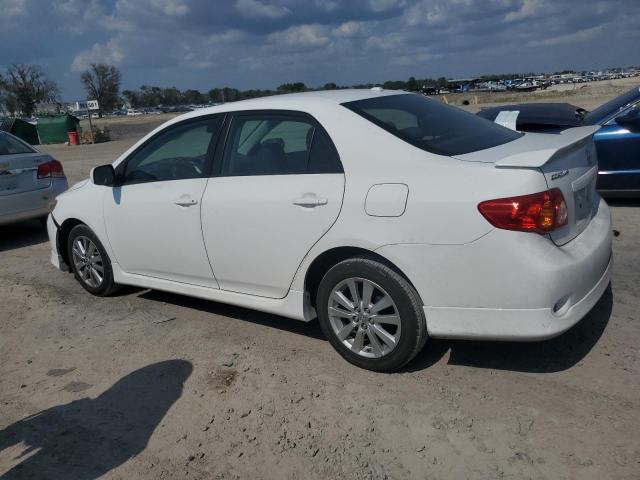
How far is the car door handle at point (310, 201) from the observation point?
3497mm

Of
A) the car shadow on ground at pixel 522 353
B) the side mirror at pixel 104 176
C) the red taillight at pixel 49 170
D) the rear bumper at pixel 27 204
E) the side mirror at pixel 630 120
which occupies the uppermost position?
the side mirror at pixel 104 176

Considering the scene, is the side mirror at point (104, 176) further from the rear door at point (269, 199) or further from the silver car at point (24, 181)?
the silver car at point (24, 181)

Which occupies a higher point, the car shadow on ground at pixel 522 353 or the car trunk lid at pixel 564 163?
the car trunk lid at pixel 564 163

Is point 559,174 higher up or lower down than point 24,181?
higher up

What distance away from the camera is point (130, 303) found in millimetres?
5211

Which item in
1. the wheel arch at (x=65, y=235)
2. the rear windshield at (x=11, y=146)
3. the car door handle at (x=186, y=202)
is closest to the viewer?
the car door handle at (x=186, y=202)

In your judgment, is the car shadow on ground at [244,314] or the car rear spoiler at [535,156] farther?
the car shadow on ground at [244,314]

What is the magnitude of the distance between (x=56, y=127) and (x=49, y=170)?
27496 millimetres

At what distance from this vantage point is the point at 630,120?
22.1 feet

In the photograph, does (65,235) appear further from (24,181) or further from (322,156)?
(322,156)

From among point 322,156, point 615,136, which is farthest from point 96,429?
point 615,136

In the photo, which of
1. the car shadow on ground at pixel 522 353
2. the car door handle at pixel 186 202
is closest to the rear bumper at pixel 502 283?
the car shadow on ground at pixel 522 353

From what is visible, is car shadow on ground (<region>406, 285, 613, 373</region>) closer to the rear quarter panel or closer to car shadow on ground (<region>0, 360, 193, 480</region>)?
the rear quarter panel

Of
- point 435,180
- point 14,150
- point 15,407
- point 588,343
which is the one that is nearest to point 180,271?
point 15,407
